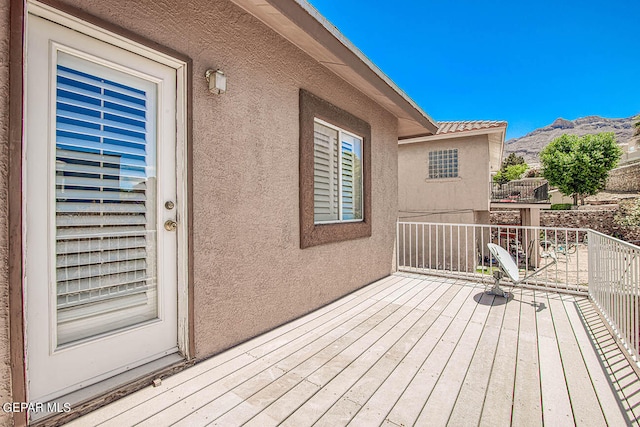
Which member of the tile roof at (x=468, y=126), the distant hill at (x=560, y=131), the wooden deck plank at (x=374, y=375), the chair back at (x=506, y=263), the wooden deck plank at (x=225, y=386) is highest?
the distant hill at (x=560, y=131)

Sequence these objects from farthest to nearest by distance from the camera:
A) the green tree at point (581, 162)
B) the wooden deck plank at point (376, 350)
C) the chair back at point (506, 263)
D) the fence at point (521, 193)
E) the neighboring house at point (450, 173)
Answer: the green tree at point (581, 162) → the fence at point (521, 193) → the neighboring house at point (450, 173) → the chair back at point (506, 263) → the wooden deck plank at point (376, 350)

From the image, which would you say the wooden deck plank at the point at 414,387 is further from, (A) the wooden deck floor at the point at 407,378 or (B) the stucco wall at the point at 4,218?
(B) the stucco wall at the point at 4,218

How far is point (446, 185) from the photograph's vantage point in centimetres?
1044

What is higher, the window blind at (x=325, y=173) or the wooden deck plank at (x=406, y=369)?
the window blind at (x=325, y=173)

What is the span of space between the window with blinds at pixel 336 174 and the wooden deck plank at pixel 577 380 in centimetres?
276

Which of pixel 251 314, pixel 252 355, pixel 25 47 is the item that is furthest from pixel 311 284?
pixel 25 47

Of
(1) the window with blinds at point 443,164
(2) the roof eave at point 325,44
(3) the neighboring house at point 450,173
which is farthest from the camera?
(1) the window with blinds at point 443,164

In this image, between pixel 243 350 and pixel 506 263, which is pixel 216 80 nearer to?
pixel 243 350

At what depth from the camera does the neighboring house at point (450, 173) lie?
9.67 meters

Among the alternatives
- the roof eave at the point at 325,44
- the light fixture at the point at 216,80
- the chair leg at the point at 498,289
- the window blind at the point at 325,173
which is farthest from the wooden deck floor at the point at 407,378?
the roof eave at the point at 325,44

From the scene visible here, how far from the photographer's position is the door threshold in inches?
62.7

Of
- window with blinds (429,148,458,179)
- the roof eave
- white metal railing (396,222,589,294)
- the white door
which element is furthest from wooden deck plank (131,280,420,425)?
window with blinds (429,148,458,179)

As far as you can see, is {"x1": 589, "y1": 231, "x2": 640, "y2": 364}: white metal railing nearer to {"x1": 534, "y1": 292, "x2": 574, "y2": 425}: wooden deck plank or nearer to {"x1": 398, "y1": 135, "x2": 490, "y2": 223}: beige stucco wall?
{"x1": 534, "y1": 292, "x2": 574, "y2": 425}: wooden deck plank

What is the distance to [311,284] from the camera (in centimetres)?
352
